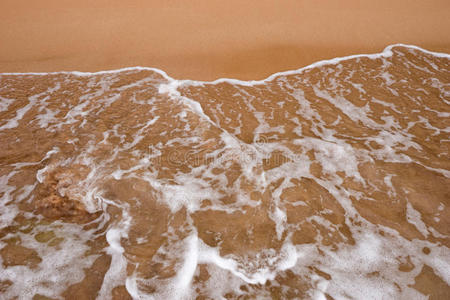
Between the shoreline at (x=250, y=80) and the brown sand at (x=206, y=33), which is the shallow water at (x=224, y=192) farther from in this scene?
the brown sand at (x=206, y=33)

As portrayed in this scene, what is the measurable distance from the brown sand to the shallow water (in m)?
0.67

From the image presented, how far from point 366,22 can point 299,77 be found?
7.97 feet

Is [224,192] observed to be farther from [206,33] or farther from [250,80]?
[206,33]

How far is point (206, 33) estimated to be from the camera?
420cm

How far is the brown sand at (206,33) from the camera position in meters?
3.62

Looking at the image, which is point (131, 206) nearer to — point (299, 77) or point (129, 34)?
point (299, 77)

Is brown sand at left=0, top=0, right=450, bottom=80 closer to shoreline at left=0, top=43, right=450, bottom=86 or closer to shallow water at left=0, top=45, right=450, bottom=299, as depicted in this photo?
shoreline at left=0, top=43, right=450, bottom=86

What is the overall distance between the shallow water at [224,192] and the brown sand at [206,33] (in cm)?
67

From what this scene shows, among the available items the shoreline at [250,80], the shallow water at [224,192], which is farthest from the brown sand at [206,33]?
the shallow water at [224,192]

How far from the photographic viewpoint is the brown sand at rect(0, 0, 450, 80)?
3619mm

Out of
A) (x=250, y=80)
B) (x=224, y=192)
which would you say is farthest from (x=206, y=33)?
(x=224, y=192)

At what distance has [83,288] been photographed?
4.37ft

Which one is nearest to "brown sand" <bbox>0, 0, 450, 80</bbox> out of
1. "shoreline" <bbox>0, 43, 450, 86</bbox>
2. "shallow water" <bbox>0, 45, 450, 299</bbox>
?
"shoreline" <bbox>0, 43, 450, 86</bbox>

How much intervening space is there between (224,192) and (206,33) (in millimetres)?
3270
